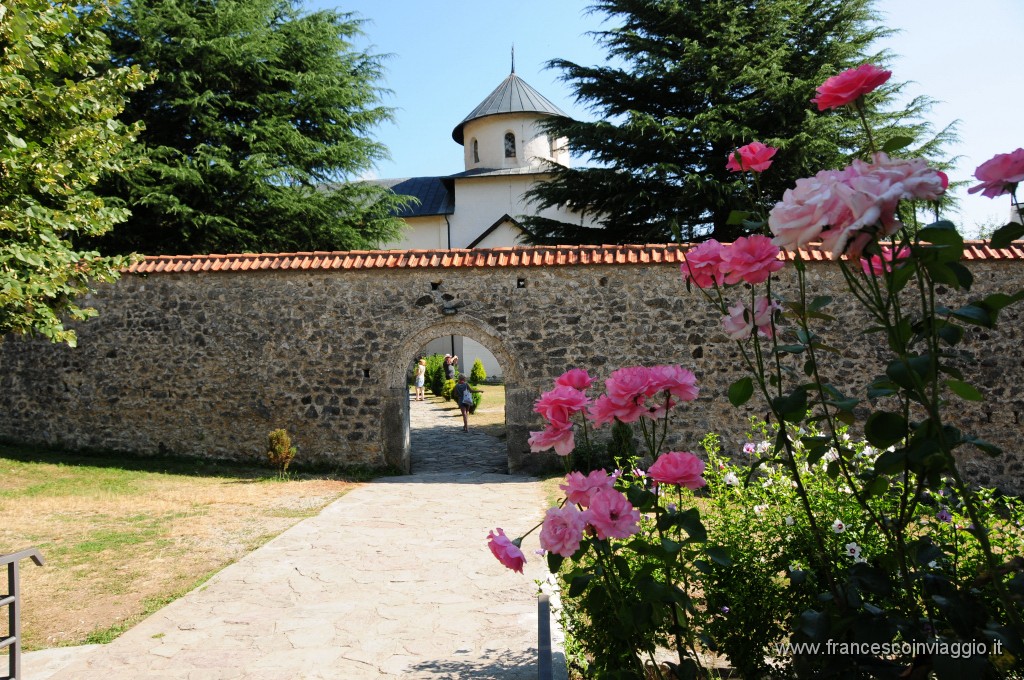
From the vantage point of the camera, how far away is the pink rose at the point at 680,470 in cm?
191

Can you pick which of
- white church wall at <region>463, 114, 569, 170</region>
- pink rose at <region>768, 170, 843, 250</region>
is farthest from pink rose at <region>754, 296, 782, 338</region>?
white church wall at <region>463, 114, 569, 170</region>

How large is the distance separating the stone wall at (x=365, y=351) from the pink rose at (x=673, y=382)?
24.4 ft

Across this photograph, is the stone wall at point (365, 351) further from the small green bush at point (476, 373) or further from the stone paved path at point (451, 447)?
the small green bush at point (476, 373)

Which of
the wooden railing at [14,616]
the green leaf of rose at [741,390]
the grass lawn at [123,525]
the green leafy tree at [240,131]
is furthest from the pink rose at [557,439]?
the green leafy tree at [240,131]

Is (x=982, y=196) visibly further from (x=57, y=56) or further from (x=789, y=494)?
(x=57, y=56)

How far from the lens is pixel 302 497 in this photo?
8297 mm

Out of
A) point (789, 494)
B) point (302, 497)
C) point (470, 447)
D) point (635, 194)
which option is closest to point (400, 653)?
point (789, 494)

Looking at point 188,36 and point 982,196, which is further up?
point 188,36

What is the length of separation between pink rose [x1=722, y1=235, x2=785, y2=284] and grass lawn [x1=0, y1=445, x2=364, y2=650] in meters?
4.56

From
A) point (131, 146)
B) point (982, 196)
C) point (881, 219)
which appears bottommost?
point (881, 219)

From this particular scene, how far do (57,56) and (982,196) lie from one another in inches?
249

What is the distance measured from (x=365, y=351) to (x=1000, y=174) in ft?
28.9

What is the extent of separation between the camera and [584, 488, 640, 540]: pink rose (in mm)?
1793

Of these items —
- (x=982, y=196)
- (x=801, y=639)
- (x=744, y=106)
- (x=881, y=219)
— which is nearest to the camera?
(x=881, y=219)
